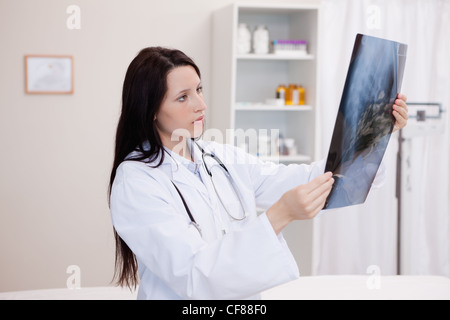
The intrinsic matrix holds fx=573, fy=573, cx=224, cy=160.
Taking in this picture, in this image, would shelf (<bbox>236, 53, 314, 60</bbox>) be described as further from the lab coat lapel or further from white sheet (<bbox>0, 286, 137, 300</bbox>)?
the lab coat lapel

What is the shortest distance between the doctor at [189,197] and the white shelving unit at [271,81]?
147cm

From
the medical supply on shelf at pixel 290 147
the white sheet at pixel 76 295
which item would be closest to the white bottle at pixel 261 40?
the medical supply on shelf at pixel 290 147

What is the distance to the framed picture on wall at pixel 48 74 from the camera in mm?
3328

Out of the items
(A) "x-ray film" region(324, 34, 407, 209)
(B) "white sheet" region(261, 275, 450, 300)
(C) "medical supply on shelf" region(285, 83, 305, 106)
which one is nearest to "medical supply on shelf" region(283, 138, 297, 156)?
(C) "medical supply on shelf" region(285, 83, 305, 106)

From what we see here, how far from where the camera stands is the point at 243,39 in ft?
10.9

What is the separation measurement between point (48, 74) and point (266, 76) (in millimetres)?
1324

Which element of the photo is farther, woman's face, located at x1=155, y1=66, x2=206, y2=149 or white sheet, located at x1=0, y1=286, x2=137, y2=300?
white sheet, located at x1=0, y1=286, x2=137, y2=300

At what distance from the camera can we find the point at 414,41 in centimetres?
371

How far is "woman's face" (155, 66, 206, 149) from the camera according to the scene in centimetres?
158

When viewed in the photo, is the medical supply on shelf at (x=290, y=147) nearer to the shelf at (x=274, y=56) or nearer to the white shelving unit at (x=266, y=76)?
the white shelving unit at (x=266, y=76)

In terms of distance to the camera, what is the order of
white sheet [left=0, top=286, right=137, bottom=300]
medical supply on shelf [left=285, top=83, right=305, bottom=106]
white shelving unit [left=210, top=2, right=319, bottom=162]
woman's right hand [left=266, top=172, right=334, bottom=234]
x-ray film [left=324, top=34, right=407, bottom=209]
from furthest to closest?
medical supply on shelf [left=285, top=83, right=305, bottom=106] < white shelving unit [left=210, top=2, right=319, bottom=162] < white sheet [left=0, top=286, right=137, bottom=300] < x-ray film [left=324, top=34, right=407, bottom=209] < woman's right hand [left=266, top=172, right=334, bottom=234]

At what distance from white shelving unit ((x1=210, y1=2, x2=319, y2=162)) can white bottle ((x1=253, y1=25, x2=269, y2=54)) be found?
0.30 feet

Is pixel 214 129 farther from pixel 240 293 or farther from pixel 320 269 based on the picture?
pixel 240 293

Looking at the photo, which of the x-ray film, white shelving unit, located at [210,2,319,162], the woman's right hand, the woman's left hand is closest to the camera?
the woman's right hand
